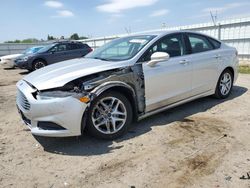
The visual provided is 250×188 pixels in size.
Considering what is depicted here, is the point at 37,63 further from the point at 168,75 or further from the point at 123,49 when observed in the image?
the point at 168,75

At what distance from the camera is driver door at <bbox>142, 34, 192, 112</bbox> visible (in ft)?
14.6

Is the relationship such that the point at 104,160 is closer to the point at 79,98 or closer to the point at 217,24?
the point at 79,98

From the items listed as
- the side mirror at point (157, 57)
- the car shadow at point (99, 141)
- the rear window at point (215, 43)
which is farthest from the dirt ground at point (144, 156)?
the rear window at point (215, 43)

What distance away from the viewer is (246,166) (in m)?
3.29

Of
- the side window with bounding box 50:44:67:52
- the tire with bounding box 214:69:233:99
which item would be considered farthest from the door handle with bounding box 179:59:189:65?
the side window with bounding box 50:44:67:52

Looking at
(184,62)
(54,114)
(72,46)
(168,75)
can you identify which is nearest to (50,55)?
(72,46)

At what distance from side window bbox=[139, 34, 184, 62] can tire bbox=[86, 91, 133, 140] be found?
89cm

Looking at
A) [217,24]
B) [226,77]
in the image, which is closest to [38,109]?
[226,77]

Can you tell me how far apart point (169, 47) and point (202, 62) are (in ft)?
2.81

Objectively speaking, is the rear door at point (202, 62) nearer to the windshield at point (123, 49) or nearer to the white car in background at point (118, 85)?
the white car in background at point (118, 85)

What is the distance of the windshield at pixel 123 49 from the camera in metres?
4.55

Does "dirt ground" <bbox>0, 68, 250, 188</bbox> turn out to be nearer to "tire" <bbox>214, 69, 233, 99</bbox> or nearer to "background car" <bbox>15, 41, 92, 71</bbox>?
"tire" <bbox>214, 69, 233, 99</bbox>

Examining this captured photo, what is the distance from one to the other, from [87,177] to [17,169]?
984 mm

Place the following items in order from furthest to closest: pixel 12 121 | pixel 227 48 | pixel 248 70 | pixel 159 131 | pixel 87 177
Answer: pixel 248 70, pixel 227 48, pixel 12 121, pixel 159 131, pixel 87 177
